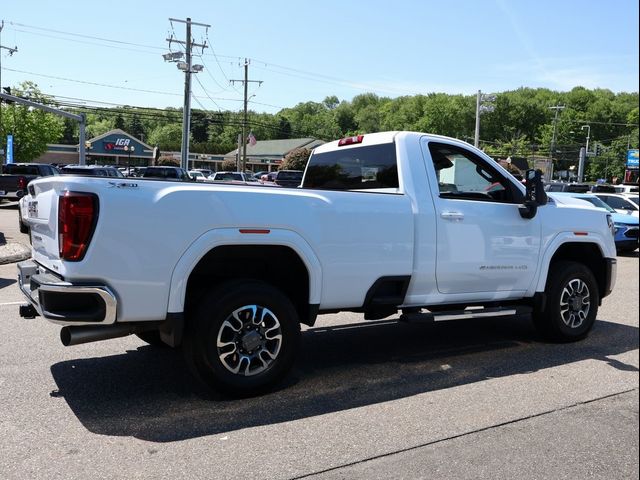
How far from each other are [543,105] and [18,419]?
11336cm

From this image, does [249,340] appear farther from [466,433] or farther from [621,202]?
[621,202]

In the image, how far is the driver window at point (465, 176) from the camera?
5711 millimetres

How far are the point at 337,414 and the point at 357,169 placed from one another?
271 cm

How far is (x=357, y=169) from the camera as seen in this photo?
6.13 meters

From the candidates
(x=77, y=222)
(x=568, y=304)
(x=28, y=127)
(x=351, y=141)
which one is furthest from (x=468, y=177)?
(x=28, y=127)

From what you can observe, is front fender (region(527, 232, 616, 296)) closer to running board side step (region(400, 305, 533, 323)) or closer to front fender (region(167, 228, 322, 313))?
running board side step (region(400, 305, 533, 323))

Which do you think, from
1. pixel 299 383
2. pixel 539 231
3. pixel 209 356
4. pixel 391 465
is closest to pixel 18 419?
pixel 209 356

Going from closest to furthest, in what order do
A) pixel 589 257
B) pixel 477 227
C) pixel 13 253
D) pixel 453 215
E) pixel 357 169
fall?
pixel 453 215
pixel 477 227
pixel 357 169
pixel 589 257
pixel 13 253

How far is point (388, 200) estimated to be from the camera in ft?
16.8

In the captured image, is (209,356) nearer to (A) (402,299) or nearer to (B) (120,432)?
(B) (120,432)

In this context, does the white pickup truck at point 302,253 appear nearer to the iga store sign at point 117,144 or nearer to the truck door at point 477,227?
the truck door at point 477,227

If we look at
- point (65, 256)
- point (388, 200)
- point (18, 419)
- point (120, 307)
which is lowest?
point (18, 419)

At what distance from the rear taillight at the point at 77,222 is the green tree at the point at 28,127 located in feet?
189

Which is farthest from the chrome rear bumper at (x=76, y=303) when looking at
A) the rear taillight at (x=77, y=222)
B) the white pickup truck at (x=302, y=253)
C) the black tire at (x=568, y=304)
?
the black tire at (x=568, y=304)
